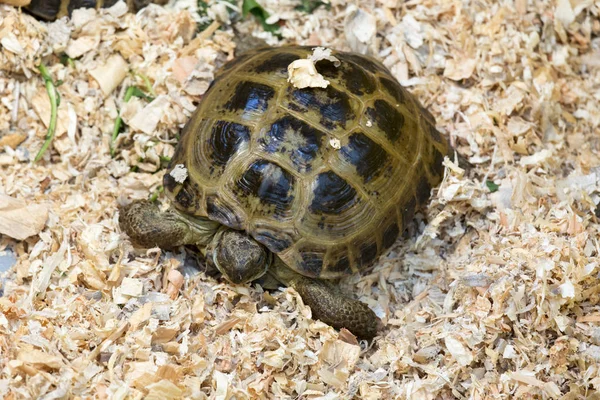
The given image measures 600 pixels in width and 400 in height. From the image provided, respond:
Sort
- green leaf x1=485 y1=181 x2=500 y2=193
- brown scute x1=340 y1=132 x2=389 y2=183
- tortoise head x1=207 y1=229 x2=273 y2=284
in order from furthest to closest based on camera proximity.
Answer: green leaf x1=485 y1=181 x2=500 y2=193 < brown scute x1=340 y1=132 x2=389 y2=183 < tortoise head x1=207 y1=229 x2=273 y2=284

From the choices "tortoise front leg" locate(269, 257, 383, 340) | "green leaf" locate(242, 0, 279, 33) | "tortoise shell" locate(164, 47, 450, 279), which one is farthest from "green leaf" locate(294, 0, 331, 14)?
"tortoise front leg" locate(269, 257, 383, 340)

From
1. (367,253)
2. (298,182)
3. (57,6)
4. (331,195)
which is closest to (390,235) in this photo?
(367,253)

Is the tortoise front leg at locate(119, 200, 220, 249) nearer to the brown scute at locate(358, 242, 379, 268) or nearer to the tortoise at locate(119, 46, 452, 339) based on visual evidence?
the tortoise at locate(119, 46, 452, 339)

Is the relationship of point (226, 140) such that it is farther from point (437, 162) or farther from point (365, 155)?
point (437, 162)

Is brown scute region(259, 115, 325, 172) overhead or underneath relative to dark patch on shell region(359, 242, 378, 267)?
overhead

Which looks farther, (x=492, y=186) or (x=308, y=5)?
(x=308, y=5)

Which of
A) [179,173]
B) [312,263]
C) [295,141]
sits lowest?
[312,263]

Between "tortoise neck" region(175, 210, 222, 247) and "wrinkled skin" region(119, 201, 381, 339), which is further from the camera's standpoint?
"tortoise neck" region(175, 210, 222, 247)

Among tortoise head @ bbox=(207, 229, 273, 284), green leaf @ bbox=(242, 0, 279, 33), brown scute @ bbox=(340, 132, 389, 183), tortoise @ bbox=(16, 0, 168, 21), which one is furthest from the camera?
green leaf @ bbox=(242, 0, 279, 33)
